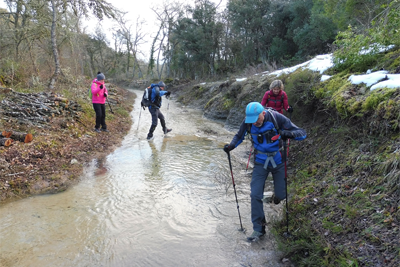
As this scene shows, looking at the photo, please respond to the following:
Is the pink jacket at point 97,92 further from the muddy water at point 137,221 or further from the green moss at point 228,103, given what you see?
the green moss at point 228,103

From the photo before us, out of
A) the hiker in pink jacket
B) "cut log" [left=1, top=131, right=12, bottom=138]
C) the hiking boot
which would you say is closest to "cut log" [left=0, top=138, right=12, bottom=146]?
"cut log" [left=1, top=131, right=12, bottom=138]

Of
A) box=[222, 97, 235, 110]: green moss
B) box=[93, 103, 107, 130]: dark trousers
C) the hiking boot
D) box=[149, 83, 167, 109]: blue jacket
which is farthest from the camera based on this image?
box=[222, 97, 235, 110]: green moss

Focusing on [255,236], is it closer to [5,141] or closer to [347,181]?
[347,181]

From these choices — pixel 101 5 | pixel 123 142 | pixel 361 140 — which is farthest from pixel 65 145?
pixel 101 5

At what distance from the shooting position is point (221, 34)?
31641 mm

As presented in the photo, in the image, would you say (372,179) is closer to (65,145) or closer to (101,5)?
(65,145)

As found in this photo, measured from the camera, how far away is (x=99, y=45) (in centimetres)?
4881

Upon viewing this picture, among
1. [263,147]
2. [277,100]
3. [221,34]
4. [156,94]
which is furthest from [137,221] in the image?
[221,34]

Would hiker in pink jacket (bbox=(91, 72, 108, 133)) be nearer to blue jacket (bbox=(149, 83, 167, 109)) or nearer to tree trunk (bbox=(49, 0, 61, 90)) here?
blue jacket (bbox=(149, 83, 167, 109))

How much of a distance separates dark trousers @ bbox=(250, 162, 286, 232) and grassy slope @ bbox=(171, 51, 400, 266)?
0.34 meters

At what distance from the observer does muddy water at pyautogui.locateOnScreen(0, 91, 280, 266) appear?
379cm

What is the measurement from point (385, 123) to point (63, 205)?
20.6ft

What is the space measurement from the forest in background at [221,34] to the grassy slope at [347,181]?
139cm

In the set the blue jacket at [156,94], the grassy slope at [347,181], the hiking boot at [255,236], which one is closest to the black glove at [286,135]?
the grassy slope at [347,181]
